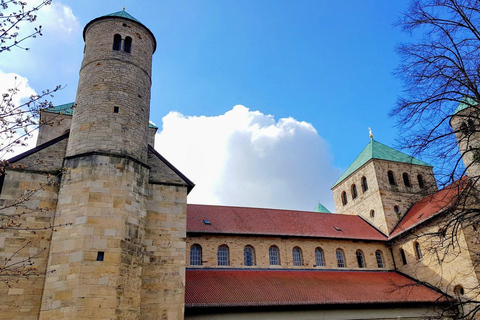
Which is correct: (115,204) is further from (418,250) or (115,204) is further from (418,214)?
(418,214)

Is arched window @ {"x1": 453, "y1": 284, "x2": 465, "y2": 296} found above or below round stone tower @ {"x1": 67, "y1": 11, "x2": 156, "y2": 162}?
below

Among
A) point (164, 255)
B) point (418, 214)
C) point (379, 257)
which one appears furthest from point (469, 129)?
point (379, 257)

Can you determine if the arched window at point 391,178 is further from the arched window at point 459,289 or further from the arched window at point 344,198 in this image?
the arched window at point 459,289

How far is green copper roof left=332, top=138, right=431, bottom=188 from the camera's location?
32.2 m

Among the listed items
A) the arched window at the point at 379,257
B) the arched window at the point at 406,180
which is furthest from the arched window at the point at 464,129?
the arched window at the point at 406,180

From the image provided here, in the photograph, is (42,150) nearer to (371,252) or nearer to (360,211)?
(371,252)

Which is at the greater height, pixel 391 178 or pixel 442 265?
pixel 391 178

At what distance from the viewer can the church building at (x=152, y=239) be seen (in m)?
13.2

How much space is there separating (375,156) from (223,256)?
52.6 ft

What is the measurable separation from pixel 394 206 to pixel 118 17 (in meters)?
23.1

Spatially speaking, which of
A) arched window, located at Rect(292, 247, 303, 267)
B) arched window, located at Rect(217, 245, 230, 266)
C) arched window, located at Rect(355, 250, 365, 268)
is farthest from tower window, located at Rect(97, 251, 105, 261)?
arched window, located at Rect(355, 250, 365, 268)

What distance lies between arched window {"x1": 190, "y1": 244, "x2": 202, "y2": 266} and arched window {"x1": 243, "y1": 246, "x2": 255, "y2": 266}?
2.75m

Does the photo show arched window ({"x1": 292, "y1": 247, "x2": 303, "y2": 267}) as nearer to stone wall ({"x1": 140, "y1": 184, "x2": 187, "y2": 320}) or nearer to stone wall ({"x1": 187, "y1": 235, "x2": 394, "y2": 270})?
stone wall ({"x1": 187, "y1": 235, "x2": 394, "y2": 270})

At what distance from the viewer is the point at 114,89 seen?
1711 cm
